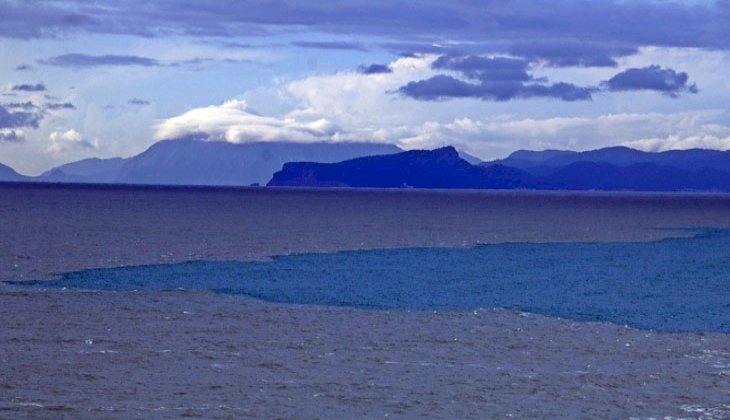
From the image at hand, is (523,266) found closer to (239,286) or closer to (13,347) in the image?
(239,286)

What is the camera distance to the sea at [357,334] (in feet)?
53.5

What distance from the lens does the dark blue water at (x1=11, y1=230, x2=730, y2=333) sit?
1156 inches

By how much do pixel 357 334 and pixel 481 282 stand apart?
13465mm

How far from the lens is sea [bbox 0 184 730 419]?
53.5ft

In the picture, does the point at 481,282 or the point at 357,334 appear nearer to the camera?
the point at 357,334

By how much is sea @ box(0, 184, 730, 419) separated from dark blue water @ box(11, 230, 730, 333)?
115mm

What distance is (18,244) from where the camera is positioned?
4997cm

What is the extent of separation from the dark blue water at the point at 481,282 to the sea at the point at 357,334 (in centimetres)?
11

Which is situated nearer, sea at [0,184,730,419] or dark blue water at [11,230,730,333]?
sea at [0,184,730,419]

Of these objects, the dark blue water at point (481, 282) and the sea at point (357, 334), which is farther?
the dark blue water at point (481, 282)

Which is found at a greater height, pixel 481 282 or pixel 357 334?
pixel 481 282

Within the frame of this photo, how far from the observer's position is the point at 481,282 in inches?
1423

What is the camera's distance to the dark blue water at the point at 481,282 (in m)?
29.4

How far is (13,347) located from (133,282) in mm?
13408
